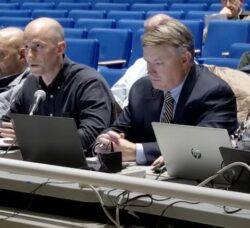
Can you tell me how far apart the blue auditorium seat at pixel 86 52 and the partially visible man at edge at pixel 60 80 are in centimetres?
133

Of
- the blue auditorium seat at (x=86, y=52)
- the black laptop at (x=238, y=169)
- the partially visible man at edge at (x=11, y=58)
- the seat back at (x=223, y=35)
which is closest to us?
the black laptop at (x=238, y=169)

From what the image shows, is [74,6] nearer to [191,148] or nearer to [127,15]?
[127,15]

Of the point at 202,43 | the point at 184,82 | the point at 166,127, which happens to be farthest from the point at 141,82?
the point at 202,43

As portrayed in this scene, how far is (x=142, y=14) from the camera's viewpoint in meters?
6.40

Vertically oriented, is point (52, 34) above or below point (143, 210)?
above

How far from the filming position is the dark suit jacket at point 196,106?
223cm

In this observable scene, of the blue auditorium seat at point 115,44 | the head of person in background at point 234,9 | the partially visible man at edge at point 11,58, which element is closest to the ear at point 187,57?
the partially visible man at edge at point 11,58

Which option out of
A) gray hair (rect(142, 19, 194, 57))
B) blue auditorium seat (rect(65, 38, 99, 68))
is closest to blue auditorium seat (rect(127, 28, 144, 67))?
blue auditorium seat (rect(65, 38, 99, 68))

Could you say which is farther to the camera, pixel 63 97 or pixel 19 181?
pixel 63 97

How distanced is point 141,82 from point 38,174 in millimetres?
928

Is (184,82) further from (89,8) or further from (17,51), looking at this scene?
(89,8)

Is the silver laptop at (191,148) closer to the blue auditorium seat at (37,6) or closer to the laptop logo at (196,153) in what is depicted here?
the laptop logo at (196,153)

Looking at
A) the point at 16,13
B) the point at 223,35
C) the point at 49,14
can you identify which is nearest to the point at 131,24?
the point at 223,35

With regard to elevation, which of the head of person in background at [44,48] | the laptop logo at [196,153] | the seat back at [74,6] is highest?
the head of person in background at [44,48]
